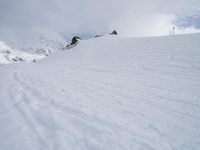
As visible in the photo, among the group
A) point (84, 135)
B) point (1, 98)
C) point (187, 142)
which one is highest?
point (1, 98)

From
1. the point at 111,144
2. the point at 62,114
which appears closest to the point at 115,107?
the point at 62,114

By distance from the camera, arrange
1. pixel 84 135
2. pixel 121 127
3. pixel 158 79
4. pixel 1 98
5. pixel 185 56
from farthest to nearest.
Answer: pixel 185 56 < pixel 158 79 < pixel 1 98 < pixel 121 127 < pixel 84 135

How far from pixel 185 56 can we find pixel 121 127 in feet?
34.7

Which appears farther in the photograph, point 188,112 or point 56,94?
point 56,94

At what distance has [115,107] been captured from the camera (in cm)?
577

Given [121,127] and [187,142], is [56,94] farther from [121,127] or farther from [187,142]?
[187,142]

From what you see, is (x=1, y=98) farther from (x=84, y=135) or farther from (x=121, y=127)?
(x=121, y=127)

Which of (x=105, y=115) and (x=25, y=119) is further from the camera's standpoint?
(x=105, y=115)

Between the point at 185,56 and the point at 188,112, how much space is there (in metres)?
8.72

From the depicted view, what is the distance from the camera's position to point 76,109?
552 centimetres

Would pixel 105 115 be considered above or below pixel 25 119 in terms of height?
below

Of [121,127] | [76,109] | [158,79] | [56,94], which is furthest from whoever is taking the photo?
[158,79]

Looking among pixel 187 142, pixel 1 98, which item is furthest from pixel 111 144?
pixel 1 98

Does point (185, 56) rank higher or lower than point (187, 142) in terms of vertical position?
higher
